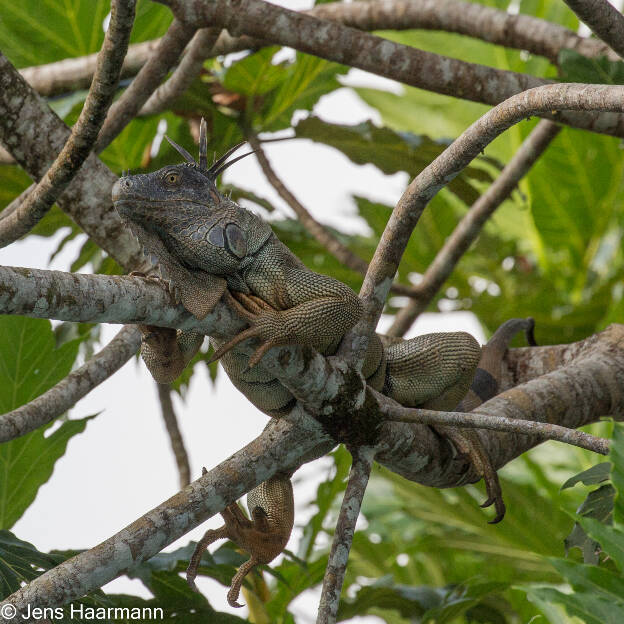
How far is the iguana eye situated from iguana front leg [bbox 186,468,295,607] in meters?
1.03

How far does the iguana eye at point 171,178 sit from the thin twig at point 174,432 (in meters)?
2.06

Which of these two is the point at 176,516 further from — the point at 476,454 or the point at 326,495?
the point at 326,495

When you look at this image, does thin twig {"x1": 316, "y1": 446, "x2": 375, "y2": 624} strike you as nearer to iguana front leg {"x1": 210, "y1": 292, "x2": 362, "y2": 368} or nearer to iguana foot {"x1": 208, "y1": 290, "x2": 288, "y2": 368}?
iguana front leg {"x1": 210, "y1": 292, "x2": 362, "y2": 368}

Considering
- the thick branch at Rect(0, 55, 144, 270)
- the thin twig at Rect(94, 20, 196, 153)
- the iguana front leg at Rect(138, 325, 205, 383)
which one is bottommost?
the iguana front leg at Rect(138, 325, 205, 383)

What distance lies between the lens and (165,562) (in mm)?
2955

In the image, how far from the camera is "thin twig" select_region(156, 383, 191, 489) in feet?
13.7

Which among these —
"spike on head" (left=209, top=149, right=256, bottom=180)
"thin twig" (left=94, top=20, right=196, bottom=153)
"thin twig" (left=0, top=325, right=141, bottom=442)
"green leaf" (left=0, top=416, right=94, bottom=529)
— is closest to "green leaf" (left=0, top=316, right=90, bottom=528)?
"green leaf" (left=0, top=416, right=94, bottom=529)

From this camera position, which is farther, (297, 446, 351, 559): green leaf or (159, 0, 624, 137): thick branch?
(297, 446, 351, 559): green leaf

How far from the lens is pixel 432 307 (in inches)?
209

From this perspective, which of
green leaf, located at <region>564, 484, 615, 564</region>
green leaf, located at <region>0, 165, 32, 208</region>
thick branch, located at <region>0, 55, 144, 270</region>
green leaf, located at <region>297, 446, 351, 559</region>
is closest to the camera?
green leaf, located at <region>564, 484, 615, 564</region>

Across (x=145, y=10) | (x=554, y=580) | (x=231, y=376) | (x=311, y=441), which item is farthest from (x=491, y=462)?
(x=145, y=10)

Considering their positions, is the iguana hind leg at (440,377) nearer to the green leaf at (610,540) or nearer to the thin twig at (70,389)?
the thin twig at (70,389)

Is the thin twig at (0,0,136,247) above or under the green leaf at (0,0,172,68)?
under

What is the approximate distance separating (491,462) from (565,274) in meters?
3.50
